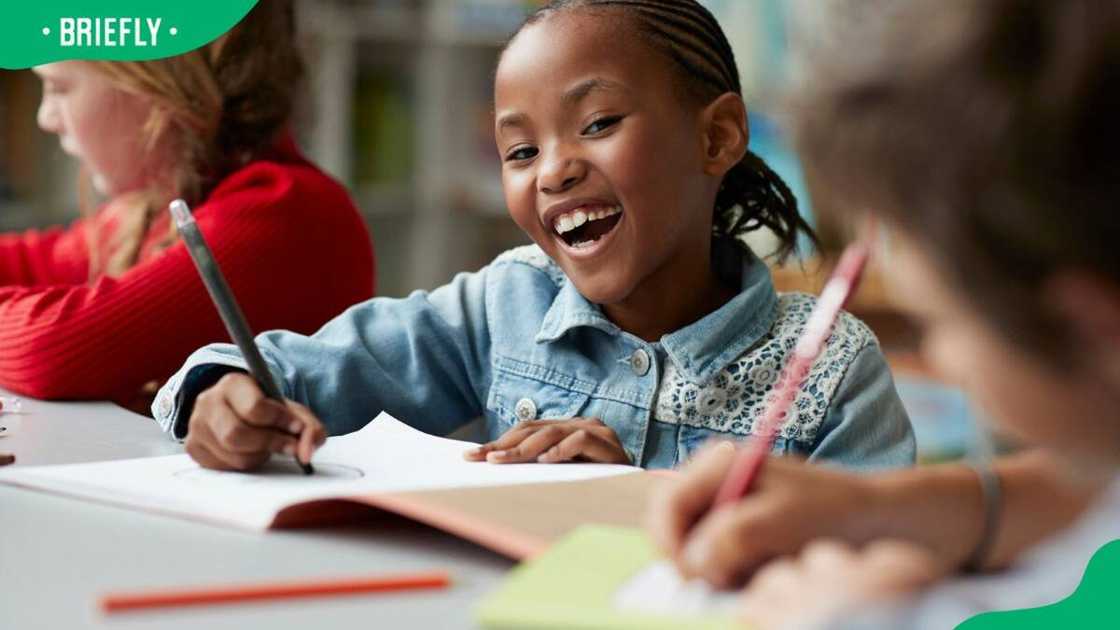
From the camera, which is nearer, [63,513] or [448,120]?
[63,513]

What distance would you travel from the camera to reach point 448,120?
3.12 m

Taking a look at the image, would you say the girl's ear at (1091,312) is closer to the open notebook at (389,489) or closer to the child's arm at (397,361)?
the open notebook at (389,489)

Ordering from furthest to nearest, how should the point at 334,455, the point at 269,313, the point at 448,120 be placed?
1. the point at 448,120
2. the point at 269,313
3. the point at 334,455

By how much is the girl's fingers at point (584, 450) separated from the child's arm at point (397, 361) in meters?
0.25

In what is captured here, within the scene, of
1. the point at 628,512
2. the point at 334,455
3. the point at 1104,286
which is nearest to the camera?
the point at 1104,286

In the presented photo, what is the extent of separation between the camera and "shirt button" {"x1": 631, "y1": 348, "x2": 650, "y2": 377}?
3.27 feet

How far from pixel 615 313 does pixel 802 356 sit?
1.54 feet

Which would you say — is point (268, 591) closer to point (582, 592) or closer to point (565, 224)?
point (582, 592)

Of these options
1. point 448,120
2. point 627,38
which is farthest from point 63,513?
point 448,120

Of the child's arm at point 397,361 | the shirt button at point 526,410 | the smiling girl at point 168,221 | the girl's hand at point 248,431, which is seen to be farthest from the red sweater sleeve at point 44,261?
the girl's hand at point 248,431

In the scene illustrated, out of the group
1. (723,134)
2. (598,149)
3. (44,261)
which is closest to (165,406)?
(598,149)

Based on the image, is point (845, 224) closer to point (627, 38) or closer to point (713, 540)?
point (713, 540)

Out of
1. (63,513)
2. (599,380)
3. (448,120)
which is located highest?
(63,513)

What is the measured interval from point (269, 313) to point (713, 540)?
0.83m
